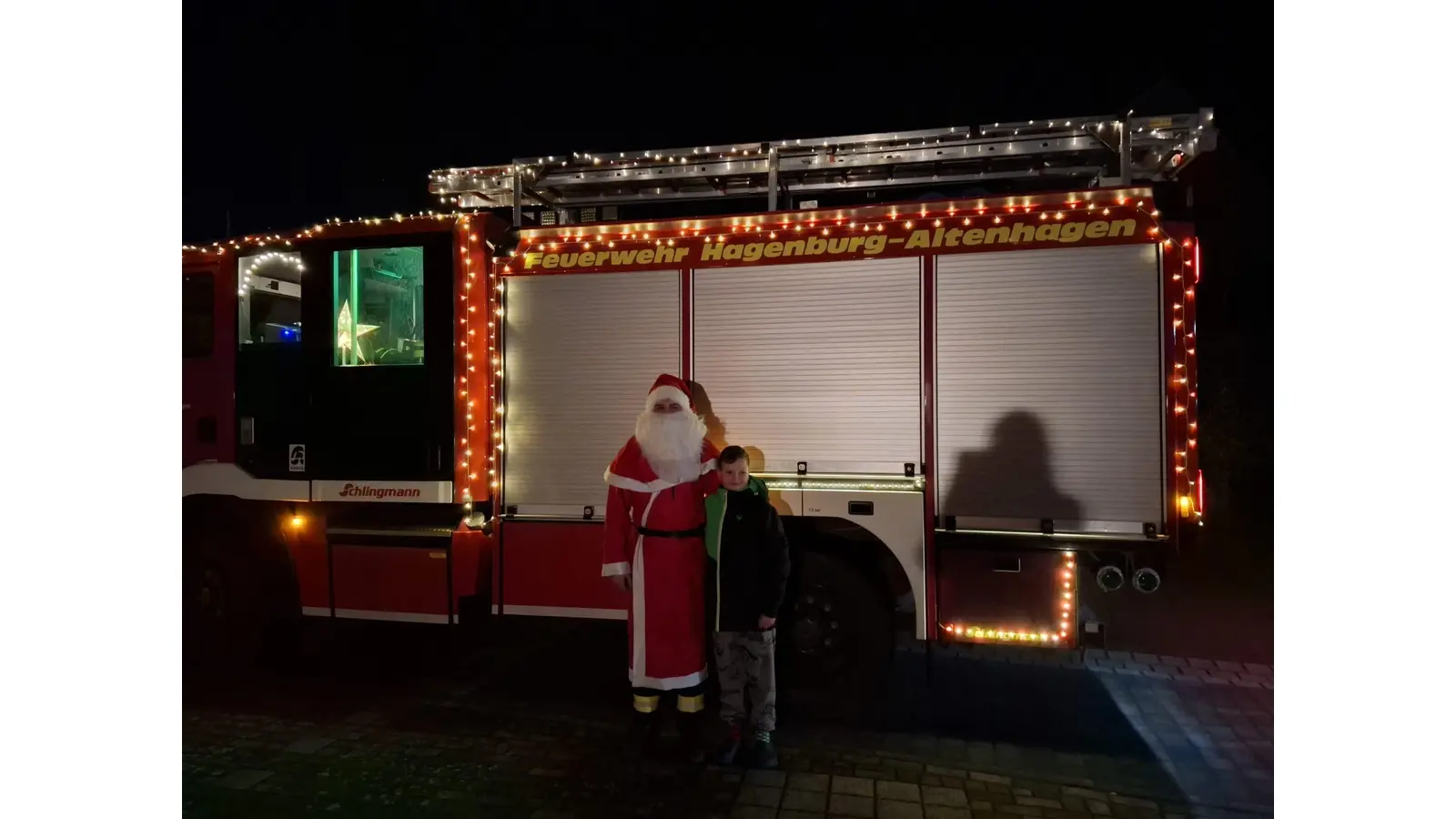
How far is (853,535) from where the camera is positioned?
455 centimetres

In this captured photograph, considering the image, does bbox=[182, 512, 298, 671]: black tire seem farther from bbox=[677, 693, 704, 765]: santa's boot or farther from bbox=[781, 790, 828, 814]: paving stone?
bbox=[781, 790, 828, 814]: paving stone

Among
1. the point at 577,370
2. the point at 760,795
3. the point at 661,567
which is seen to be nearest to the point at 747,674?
the point at 760,795

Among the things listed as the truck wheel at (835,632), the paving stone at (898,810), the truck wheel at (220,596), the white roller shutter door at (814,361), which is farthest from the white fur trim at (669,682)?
the truck wheel at (220,596)

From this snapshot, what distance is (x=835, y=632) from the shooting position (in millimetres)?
4551

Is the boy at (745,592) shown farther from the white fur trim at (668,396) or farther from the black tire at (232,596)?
the black tire at (232,596)

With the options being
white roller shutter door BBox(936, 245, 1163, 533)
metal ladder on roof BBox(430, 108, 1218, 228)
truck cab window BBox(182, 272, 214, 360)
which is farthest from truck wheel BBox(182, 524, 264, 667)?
white roller shutter door BBox(936, 245, 1163, 533)

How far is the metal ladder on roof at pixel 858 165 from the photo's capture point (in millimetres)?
4359

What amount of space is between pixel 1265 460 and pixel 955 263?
36.4ft

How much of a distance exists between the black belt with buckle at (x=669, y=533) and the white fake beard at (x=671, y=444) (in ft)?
0.89

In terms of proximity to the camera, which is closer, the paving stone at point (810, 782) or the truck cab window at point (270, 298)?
the paving stone at point (810, 782)

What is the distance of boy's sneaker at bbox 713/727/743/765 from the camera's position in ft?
13.0

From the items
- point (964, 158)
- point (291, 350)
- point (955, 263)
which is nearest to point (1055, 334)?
point (955, 263)

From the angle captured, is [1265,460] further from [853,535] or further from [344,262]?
[344,262]

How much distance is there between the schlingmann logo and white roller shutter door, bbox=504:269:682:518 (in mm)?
627
